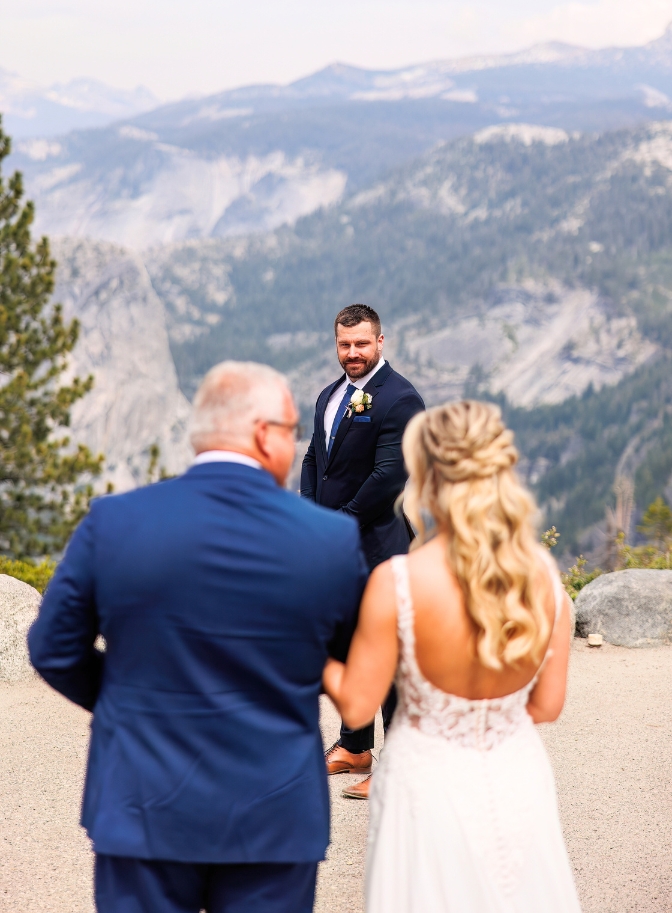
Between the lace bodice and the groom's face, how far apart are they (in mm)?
2409

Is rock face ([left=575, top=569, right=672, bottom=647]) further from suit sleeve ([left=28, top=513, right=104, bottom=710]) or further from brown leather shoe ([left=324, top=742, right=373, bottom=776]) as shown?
suit sleeve ([left=28, top=513, right=104, bottom=710])

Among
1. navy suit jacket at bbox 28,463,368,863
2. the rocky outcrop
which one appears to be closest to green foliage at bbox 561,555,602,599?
navy suit jacket at bbox 28,463,368,863

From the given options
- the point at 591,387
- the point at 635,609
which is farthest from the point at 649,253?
the point at 635,609

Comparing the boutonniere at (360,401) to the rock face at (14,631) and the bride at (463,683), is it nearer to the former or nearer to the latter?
the bride at (463,683)

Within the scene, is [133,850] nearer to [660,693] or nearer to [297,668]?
[297,668]

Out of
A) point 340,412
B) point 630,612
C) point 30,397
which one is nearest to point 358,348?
point 340,412

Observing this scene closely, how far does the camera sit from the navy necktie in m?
4.81

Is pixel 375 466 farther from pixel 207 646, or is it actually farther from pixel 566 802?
pixel 207 646

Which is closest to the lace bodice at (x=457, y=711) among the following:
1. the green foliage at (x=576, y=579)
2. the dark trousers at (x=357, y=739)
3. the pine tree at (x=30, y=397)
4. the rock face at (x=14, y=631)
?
the dark trousers at (x=357, y=739)

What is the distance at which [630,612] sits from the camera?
8.48 m

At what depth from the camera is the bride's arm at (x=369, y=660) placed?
225 cm

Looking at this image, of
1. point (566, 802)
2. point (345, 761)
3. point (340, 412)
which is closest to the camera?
point (340, 412)

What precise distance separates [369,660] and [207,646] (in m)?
0.43

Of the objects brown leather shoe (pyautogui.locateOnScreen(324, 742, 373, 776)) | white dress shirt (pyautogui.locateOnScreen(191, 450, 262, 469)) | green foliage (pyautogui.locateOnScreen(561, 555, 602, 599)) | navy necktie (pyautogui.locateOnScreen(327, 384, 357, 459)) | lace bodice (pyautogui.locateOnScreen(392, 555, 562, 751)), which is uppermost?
white dress shirt (pyautogui.locateOnScreen(191, 450, 262, 469))
